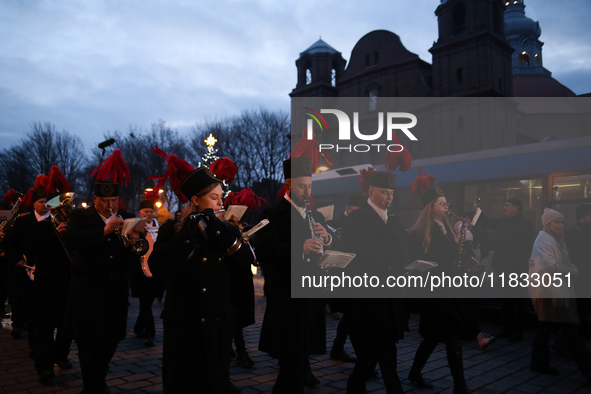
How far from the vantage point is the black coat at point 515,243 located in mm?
7762

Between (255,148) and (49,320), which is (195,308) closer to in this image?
(49,320)

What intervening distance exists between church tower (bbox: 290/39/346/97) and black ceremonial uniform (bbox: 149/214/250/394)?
4341 centimetres

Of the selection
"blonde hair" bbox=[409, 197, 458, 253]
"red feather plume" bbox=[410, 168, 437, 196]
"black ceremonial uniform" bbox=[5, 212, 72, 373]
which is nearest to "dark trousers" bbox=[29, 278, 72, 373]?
"black ceremonial uniform" bbox=[5, 212, 72, 373]

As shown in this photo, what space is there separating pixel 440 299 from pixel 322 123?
3.12 m

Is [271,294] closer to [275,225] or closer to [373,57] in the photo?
[275,225]

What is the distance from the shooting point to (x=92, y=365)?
418 cm

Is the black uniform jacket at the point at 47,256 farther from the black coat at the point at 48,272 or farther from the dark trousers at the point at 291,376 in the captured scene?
the dark trousers at the point at 291,376

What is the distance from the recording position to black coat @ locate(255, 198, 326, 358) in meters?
3.92

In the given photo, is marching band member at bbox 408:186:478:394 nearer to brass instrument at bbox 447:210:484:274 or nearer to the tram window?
brass instrument at bbox 447:210:484:274

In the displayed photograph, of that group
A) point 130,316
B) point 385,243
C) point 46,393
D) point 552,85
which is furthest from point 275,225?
point 552,85

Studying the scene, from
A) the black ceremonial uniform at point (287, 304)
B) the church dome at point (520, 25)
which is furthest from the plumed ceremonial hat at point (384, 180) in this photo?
the church dome at point (520, 25)

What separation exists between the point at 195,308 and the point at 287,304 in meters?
1.11

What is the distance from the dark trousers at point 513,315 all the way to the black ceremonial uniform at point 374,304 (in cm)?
426

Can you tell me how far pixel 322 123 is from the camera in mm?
6551
